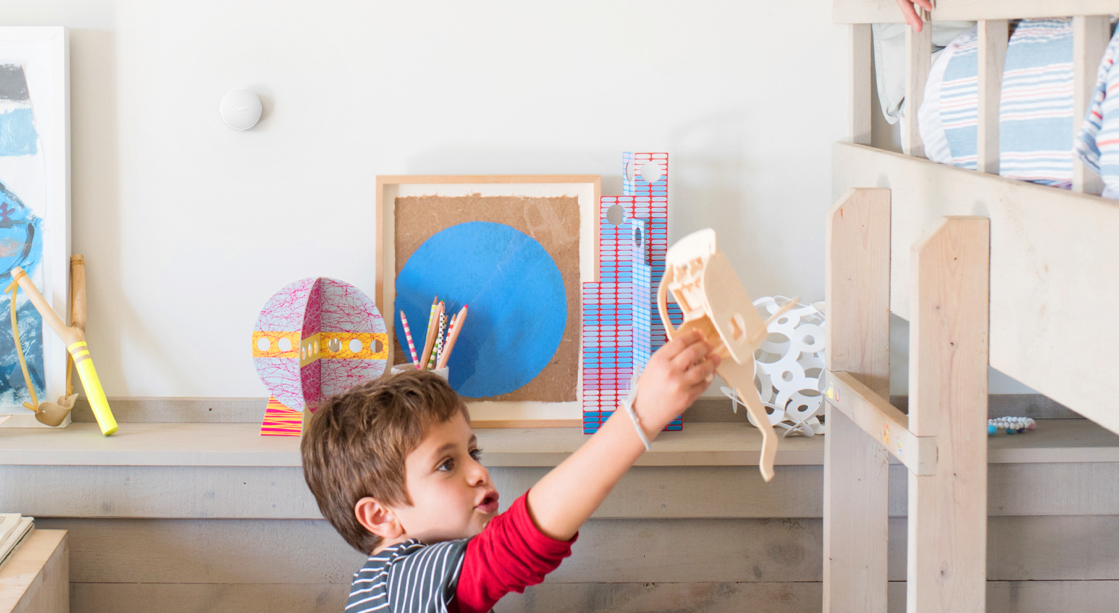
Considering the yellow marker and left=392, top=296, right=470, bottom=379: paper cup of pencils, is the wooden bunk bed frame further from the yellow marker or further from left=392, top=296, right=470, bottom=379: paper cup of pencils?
the yellow marker

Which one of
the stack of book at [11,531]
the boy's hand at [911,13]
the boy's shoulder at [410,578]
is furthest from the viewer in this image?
the stack of book at [11,531]

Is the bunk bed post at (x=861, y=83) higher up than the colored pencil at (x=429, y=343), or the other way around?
the bunk bed post at (x=861, y=83)

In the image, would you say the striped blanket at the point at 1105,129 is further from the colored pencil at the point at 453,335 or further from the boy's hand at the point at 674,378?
the colored pencil at the point at 453,335

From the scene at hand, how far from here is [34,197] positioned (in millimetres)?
1327

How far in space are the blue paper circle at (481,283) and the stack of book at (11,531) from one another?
1.94 ft

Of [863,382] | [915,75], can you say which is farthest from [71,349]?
[915,75]

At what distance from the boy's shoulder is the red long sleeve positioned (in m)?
0.02

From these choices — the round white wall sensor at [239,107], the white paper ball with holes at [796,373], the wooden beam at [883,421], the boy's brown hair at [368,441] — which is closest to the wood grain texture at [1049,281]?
the wooden beam at [883,421]

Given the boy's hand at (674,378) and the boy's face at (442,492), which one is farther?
the boy's face at (442,492)

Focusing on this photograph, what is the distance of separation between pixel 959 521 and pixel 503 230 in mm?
789

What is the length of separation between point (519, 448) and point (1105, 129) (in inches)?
32.6

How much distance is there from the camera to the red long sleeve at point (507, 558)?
28.1 inches

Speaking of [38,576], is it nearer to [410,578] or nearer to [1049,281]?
[410,578]

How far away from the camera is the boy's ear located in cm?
87
